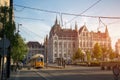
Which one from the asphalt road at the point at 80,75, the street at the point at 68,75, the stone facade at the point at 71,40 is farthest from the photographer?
the stone facade at the point at 71,40

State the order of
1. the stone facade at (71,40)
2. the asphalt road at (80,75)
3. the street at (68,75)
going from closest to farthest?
the asphalt road at (80,75) → the street at (68,75) → the stone facade at (71,40)

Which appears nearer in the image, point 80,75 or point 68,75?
point 80,75

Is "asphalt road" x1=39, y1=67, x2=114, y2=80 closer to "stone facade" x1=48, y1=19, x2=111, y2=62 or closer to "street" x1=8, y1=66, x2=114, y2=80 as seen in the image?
"street" x1=8, y1=66, x2=114, y2=80

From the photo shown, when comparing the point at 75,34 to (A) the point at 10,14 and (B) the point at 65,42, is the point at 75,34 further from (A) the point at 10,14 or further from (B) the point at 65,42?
(A) the point at 10,14

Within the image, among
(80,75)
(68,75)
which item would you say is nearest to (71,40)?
(68,75)

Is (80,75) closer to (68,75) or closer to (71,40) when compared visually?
(68,75)

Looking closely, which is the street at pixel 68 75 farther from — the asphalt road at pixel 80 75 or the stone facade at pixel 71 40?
the stone facade at pixel 71 40

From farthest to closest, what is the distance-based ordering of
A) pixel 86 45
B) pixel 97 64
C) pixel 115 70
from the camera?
pixel 86 45 → pixel 97 64 → pixel 115 70

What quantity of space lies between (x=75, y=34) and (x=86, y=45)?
35.7 feet

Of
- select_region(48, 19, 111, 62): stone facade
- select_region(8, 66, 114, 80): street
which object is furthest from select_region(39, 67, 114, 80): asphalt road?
select_region(48, 19, 111, 62): stone facade

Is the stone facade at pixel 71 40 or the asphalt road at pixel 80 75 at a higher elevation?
the stone facade at pixel 71 40

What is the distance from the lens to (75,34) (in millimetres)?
189500

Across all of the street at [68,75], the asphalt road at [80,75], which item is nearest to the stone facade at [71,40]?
the asphalt road at [80,75]

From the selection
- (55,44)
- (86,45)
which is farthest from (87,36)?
(55,44)
